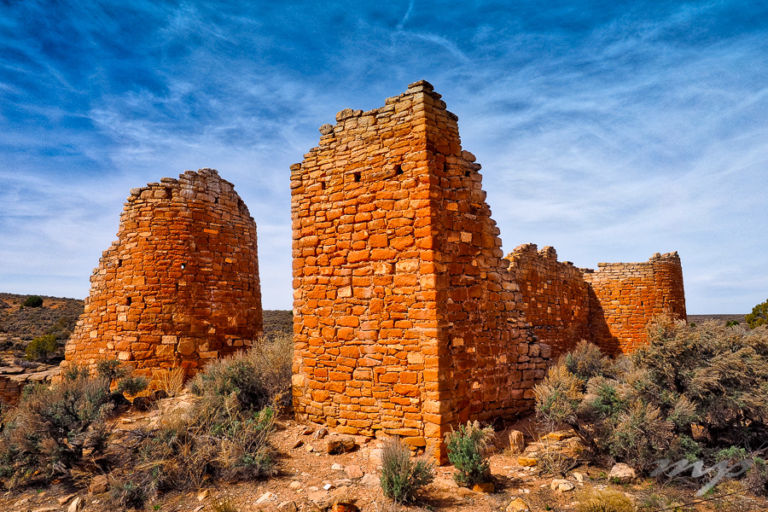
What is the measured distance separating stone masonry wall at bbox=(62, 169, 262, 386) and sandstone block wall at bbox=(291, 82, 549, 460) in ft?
11.5

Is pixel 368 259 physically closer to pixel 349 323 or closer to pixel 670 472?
pixel 349 323

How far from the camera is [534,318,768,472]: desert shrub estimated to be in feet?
16.8

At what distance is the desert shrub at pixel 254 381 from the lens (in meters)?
7.29

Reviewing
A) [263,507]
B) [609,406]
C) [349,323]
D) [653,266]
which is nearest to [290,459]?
[263,507]

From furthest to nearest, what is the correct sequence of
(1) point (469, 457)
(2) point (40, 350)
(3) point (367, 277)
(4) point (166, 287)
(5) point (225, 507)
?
(2) point (40, 350)
(4) point (166, 287)
(3) point (367, 277)
(1) point (469, 457)
(5) point (225, 507)

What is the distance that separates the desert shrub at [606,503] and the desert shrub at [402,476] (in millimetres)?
1550

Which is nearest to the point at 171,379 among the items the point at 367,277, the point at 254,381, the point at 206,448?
the point at 254,381

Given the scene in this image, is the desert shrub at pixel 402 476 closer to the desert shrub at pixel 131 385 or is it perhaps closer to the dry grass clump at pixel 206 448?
the dry grass clump at pixel 206 448

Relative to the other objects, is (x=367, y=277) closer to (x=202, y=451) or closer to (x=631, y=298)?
(x=202, y=451)

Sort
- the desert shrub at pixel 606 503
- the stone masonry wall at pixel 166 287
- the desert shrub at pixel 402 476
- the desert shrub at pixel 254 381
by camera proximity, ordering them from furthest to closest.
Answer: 1. the stone masonry wall at pixel 166 287
2. the desert shrub at pixel 254 381
3. the desert shrub at pixel 402 476
4. the desert shrub at pixel 606 503

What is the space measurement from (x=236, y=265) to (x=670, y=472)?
885 centimetres

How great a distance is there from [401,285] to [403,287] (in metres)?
0.04

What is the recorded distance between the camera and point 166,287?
9164 mm

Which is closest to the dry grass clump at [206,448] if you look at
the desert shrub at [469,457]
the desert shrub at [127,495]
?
the desert shrub at [127,495]
